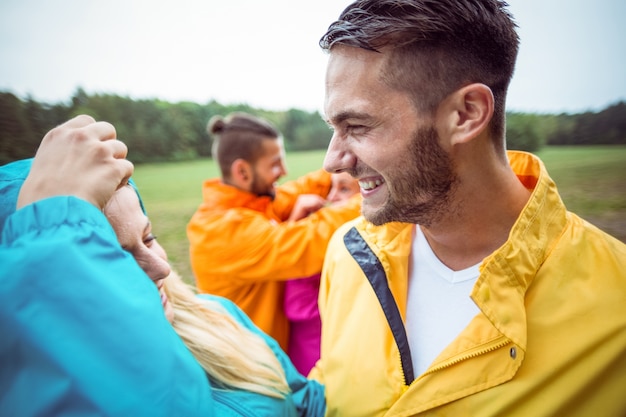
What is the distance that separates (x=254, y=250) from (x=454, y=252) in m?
1.62

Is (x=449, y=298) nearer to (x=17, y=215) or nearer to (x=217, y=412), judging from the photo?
(x=217, y=412)

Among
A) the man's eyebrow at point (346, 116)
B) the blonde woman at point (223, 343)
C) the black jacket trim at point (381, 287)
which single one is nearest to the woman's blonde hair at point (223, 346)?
the blonde woman at point (223, 343)

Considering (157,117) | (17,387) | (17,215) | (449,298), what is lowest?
(157,117)

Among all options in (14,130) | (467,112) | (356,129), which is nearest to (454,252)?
(467,112)

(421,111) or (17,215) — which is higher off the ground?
(421,111)

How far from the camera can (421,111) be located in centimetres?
135

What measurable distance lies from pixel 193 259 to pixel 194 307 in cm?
142

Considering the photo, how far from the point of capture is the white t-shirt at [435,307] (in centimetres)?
136

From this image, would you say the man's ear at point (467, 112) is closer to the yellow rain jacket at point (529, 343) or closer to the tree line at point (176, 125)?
the yellow rain jacket at point (529, 343)

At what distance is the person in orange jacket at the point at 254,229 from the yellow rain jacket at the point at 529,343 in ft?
4.01

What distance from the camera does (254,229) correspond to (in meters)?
2.70

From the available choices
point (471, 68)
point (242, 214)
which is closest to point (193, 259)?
point (242, 214)

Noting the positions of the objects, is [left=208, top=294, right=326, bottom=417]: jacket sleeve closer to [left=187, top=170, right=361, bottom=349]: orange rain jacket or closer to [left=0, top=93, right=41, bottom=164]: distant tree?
[left=187, top=170, right=361, bottom=349]: orange rain jacket

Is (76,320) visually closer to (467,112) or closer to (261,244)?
(467,112)
